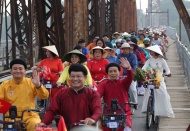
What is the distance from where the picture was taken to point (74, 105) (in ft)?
21.0

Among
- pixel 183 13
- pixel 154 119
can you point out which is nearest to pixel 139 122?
pixel 154 119

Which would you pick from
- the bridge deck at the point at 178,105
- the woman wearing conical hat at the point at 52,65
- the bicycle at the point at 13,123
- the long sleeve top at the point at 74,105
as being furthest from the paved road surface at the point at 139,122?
the long sleeve top at the point at 74,105

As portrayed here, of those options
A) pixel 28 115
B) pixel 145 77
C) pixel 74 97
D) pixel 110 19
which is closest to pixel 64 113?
pixel 74 97

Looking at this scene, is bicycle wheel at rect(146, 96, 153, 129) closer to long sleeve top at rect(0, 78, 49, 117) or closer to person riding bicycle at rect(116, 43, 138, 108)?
person riding bicycle at rect(116, 43, 138, 108)

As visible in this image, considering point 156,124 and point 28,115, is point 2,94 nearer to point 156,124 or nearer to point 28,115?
point 28,115

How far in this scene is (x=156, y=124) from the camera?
11.8 metres

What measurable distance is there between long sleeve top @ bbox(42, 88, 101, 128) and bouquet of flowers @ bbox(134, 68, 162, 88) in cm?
517

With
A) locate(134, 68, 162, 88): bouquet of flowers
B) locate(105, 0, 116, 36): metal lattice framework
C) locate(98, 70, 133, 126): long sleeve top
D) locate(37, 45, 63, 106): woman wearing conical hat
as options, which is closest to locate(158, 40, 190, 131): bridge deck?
locate(134, 68, 162, 88): bouquet of flowers

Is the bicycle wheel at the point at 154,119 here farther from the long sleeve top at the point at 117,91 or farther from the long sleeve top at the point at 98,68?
the long sleeve top at the point at 117,91

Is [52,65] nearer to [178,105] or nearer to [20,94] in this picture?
[20,94]

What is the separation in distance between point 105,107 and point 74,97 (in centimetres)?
182

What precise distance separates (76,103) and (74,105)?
30 mm

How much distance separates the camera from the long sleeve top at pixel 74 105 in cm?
640

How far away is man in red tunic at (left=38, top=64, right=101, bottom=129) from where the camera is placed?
21.0 feet
